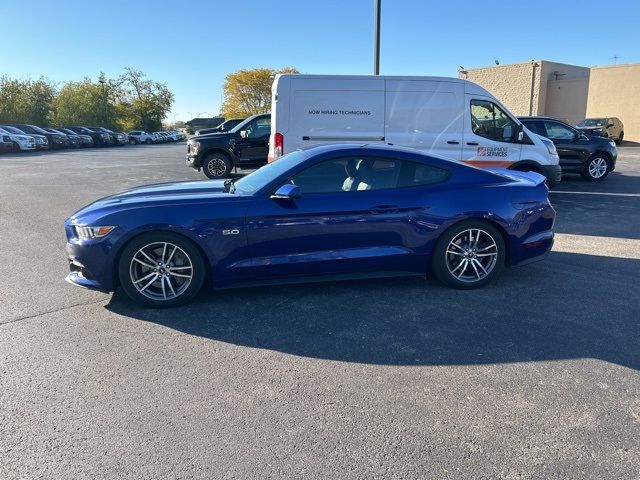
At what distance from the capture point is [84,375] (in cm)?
317

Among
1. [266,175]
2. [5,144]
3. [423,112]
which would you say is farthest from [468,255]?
[5,144]

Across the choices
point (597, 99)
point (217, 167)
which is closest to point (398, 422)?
point (217, 167)

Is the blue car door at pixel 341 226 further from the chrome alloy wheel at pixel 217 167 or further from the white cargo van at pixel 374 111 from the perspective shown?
the chrome alloy wheel at pixel 217 167

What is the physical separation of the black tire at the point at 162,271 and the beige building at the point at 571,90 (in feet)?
113

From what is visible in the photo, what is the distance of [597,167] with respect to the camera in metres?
12.5

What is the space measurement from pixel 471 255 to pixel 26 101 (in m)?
57.2

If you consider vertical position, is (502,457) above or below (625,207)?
below

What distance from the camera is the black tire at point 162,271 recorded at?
13.5 feet

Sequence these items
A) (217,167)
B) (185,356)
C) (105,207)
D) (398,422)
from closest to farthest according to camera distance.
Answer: (398,422), (185,356), (105,207), (217,167)

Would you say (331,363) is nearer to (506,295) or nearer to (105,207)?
(506,295)

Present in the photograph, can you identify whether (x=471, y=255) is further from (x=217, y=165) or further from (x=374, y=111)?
(x=217, y=165)

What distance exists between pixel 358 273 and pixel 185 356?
1820 mm

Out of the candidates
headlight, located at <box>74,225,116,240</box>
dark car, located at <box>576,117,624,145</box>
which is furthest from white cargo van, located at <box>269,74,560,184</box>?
dark car, located at <box>576,117,624,145</box>

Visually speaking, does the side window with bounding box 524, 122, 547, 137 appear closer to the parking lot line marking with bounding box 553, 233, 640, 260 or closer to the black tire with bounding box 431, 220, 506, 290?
the parking lot line marking with bounding box 553, 233, 640, 260
